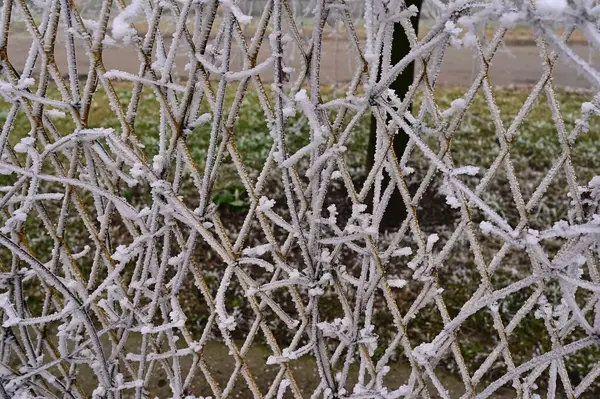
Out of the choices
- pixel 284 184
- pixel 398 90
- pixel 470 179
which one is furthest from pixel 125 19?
pixel 470 179

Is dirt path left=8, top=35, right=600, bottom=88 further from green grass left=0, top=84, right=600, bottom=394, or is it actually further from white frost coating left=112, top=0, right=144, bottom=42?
white frost coating left=112, top=0, right=144, bottom=42

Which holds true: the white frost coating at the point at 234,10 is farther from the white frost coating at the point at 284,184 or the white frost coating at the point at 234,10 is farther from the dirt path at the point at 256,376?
the dirt path at the point at 256,376

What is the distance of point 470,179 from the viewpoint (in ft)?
17.9

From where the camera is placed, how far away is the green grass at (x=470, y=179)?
11.5ft

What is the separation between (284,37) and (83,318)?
111 centimetres

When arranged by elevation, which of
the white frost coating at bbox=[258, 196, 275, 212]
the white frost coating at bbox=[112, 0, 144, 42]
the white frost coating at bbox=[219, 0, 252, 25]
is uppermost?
the white frost coating at bbox=[219, 0, 252, 25]

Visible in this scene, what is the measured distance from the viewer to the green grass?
11.5 ft

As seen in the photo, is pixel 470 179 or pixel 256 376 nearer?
pixel 256 376

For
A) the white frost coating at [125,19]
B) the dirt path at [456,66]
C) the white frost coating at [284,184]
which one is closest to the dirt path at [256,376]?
the white frost coating at [284,184]

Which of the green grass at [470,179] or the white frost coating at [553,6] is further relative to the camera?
the green grass at [470,179]

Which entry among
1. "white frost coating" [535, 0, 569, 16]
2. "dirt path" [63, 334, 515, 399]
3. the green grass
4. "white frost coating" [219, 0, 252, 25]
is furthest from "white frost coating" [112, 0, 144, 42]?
"dirt path" [63, 334, 515, 399]

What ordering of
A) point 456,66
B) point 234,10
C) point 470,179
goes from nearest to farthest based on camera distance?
point 234,10
point 470,179
point 456,66

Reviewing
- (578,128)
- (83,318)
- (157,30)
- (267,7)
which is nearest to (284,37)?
(267,7)

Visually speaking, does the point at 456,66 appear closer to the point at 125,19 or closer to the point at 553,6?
the point at 125,19
